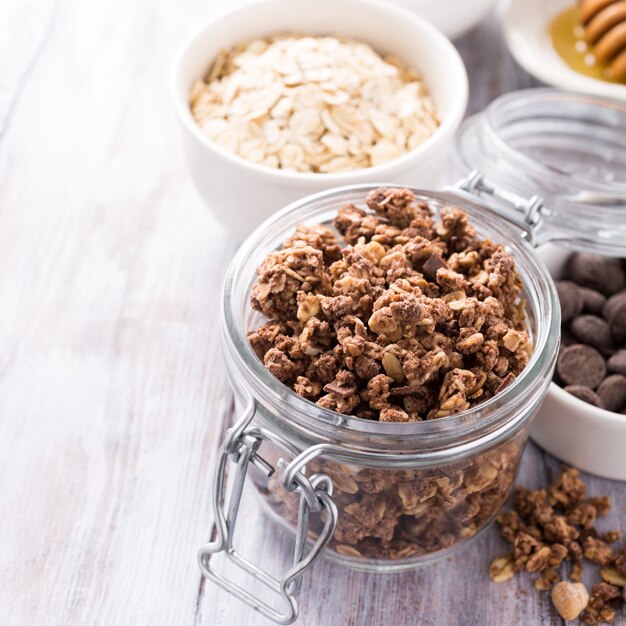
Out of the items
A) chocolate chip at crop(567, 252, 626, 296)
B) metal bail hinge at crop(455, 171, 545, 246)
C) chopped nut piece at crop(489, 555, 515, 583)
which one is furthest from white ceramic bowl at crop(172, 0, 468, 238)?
chopped nut piece at crop(489, 555, 515, 583)

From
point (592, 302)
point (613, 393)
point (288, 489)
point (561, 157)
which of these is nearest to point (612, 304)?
point (592, 302)

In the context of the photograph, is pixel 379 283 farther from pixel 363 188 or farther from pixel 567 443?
pixel 567 443

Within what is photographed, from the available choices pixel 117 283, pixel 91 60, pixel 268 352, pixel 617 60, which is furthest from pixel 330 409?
pixel 91 60

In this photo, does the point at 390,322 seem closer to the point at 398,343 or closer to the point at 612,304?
the point at 398,343

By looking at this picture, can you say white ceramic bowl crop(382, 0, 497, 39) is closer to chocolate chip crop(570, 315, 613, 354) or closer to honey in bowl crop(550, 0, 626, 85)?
honey in bowl crop(550, 0, 626, 85)

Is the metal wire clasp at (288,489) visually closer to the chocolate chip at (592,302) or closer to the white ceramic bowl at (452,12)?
the chocolate chip at (592,302)

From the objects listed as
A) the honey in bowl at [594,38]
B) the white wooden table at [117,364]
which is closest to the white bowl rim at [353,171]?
the white wooden table at [117,364]
